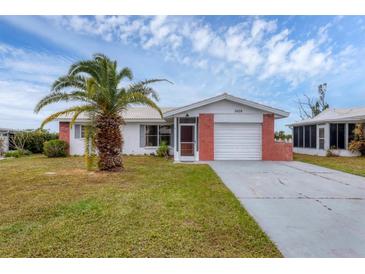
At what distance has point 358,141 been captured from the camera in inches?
728

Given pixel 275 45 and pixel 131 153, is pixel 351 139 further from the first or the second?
pixel 131 153

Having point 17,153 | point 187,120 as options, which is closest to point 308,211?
point 187,120

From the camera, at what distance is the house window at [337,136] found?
19469 mm

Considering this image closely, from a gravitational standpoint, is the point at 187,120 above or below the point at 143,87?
below

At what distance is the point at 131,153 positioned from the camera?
19.3 metres

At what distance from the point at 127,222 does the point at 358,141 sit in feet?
67.2

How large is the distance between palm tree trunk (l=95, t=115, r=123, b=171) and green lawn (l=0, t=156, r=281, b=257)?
2.76 m

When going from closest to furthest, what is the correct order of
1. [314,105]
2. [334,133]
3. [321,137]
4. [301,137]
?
[334,133] < [321,137] < [301,137] < [314,105]

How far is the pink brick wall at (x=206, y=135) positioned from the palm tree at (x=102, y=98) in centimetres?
521

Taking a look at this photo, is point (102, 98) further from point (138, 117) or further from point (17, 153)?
point (17, 153)

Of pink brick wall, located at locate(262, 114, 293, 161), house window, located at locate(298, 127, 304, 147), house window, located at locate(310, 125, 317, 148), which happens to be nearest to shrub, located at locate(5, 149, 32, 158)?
pink brick wall, located at locate(262, 114, 293, 161)

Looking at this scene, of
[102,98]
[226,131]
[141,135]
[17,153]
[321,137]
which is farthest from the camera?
[321,137]

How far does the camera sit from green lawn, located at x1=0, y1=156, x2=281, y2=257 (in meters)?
3.55
